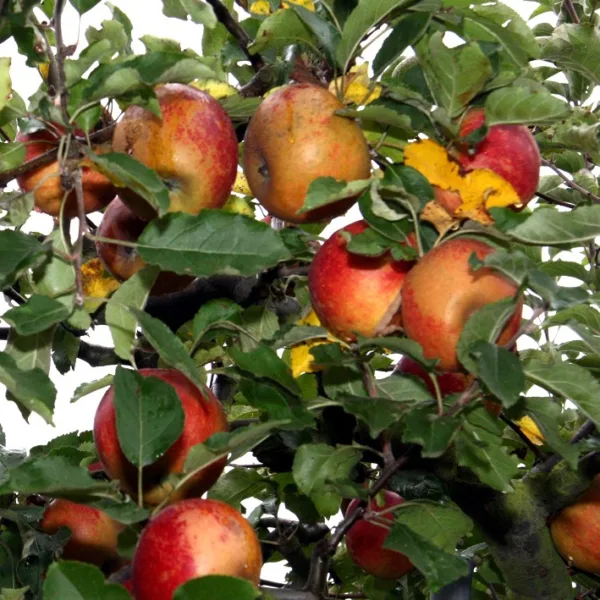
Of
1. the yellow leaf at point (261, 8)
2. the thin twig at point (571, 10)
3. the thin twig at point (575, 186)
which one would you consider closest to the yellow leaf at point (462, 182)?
the yellow leaf at point (261, 8)

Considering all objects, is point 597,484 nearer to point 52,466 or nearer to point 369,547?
point 369,547

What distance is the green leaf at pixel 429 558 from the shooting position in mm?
832

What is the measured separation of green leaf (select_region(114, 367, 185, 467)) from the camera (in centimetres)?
82

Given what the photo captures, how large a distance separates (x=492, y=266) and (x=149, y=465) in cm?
38

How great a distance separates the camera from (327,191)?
824 mm

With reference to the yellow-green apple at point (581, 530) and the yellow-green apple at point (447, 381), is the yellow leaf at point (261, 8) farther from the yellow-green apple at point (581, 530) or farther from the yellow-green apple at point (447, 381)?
the yellow-green apple at point (581, 530)

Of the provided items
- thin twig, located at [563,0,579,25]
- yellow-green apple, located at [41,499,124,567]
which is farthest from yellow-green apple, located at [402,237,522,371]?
thin twig, located at [563,0,579,25]

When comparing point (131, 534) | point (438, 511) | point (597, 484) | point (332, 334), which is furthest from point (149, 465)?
point (597, 484)

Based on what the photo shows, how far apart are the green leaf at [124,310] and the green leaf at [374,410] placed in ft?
0.79

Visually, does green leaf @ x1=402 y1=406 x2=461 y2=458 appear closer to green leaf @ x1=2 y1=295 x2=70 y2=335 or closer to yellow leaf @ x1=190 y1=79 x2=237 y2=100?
green leaf @ x1=2 y1=295 x2=70 y2=335

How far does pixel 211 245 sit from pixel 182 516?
232 mm

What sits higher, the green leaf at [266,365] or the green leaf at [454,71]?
the green leaf at [454,71]

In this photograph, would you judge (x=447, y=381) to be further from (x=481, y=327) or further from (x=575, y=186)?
(x=575, y=186)

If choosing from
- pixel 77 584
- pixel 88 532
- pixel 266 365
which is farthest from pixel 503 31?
pixel 88 532
